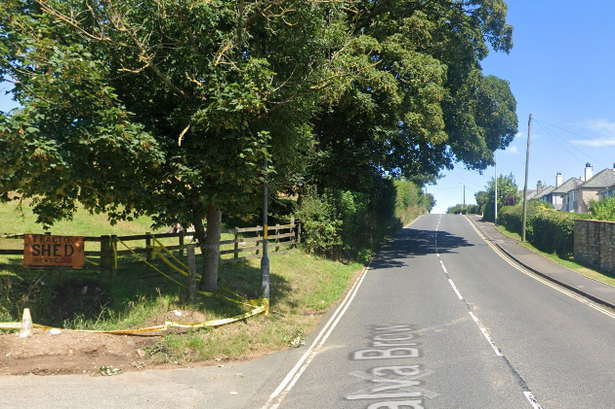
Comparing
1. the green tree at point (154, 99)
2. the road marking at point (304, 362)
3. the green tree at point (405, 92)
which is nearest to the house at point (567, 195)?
the green tree at point (405, 92)

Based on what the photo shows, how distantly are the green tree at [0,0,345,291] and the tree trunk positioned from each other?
4cm

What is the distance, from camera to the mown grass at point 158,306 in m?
8.91

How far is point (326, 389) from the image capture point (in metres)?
6.87

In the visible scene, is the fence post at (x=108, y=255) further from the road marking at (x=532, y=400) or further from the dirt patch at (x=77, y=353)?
the road marking at (x=532, y=400)

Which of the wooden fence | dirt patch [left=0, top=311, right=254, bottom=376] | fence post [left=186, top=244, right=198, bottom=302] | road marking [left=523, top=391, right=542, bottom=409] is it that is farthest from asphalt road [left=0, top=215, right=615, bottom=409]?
the wooden fence

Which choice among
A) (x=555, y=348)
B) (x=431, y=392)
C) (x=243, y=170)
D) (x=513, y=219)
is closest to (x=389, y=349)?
(x=431, y=392)

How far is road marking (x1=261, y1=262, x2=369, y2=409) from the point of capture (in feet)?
21.3

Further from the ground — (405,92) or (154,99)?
(405,92)

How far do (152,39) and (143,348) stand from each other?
21.2 ft

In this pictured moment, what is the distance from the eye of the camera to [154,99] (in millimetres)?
10469

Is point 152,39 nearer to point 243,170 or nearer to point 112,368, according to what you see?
point 243,170

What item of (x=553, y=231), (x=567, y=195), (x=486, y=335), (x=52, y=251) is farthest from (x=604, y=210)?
(x=567, y=195)

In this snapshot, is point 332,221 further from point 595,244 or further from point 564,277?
point 595,244

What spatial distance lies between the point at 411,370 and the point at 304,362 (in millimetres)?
2004
